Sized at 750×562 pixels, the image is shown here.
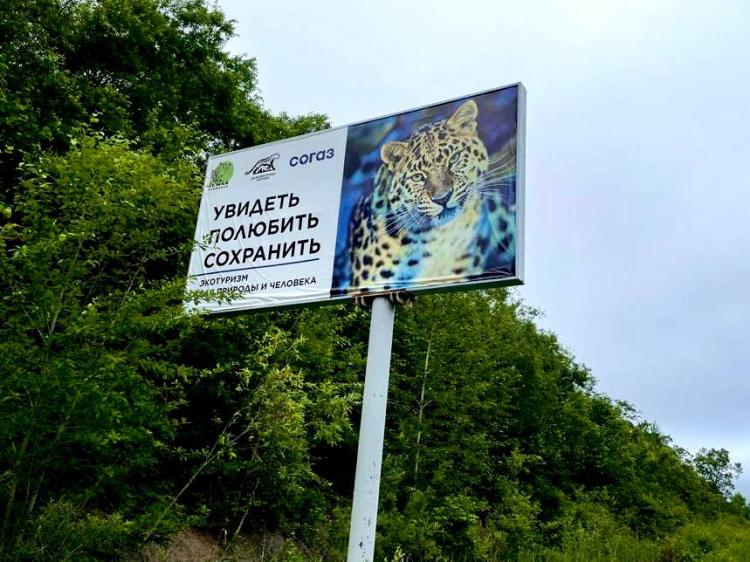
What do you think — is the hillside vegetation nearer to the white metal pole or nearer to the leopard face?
the white metal pole

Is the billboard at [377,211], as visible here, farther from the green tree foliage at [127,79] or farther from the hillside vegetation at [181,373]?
the green tree foliage at [127,79]

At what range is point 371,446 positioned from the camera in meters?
Answer: 6.77

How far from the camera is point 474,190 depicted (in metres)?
7.44

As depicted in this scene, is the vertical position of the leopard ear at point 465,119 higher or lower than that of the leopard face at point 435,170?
higher

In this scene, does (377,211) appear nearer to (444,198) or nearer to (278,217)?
(444,198)

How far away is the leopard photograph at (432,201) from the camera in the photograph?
282 inches

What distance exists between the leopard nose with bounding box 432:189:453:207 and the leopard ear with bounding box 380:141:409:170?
2.82 ft

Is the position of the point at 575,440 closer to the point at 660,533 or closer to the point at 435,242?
the point at 660,533

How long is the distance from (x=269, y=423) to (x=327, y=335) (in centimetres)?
285

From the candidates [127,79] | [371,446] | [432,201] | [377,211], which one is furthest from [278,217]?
[127,79]

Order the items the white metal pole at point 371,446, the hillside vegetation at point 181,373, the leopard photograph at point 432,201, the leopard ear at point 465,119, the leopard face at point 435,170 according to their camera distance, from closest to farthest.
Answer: the hillside vegetation at point 181,373, the white metal pole at point 371,446, the leopard photograph at point 432,201, the leopard face at point 435,170, the leopard ear at point 465,119

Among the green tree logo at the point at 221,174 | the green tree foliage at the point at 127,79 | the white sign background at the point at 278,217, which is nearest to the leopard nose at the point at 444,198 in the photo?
the white sign background at the point at 278,217

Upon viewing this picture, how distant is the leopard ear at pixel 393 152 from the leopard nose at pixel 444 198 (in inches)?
33.9

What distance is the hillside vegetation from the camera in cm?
486
